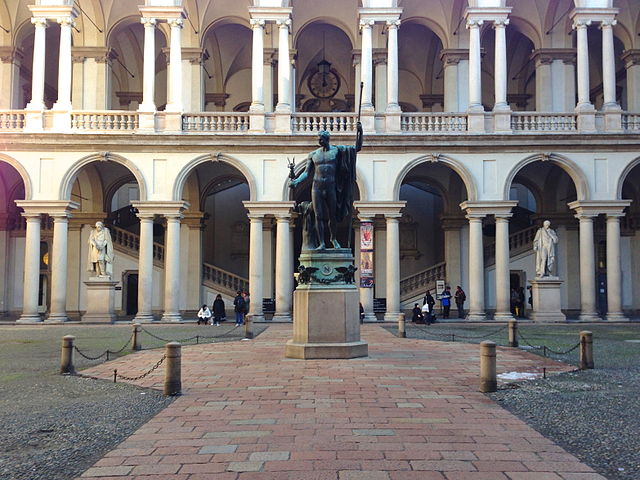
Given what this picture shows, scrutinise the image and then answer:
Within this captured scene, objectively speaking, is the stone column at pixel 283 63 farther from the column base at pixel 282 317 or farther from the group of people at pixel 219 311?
the column base at pixel 282 317

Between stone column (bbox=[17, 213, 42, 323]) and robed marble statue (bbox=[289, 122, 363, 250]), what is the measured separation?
16205 mm

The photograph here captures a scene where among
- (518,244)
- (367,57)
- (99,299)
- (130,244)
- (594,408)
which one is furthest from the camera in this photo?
(130,244)

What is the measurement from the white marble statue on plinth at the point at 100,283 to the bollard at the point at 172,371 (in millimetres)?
16859

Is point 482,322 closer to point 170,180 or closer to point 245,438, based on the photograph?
point 170,180

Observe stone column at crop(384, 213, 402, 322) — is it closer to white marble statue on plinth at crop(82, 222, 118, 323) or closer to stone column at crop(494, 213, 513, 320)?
stone column at crop(494, 213, 513, 320)

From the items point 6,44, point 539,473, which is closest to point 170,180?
point 6,44

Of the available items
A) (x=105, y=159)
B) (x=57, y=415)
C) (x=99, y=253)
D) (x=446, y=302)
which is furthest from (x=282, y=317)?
(x=57, y=415)

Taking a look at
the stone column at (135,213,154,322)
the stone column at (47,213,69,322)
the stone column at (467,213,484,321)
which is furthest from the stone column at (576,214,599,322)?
the stone column at (47,213,69,322)

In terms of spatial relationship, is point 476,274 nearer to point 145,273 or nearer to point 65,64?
point 145,273

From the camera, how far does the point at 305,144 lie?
25453mm

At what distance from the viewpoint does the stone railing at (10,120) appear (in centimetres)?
2534

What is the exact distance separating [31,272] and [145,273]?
4482 mm

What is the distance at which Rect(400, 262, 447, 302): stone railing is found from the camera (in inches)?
1147

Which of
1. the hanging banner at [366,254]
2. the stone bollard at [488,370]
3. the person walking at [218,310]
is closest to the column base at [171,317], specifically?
the person walking at [218,310]
